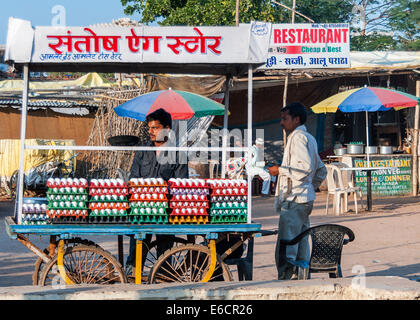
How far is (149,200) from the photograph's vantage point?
5297 millimetres

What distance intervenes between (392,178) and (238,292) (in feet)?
39.4

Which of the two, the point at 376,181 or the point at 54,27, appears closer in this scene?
the point at 54,27

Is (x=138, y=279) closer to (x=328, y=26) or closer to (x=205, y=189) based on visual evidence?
(x=205, y=189)

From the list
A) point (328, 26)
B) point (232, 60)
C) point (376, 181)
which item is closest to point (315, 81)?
point (328, 26)

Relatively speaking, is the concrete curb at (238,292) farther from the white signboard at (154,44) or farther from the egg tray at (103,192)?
the white signboard at (154,44)

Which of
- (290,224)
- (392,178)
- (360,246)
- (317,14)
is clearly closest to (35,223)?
(290,224)

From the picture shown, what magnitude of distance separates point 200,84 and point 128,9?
8.62m

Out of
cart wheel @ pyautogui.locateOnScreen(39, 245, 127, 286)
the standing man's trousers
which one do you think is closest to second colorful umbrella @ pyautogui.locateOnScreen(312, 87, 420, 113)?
the standing man's trousers

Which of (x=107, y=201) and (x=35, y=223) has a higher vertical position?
(x=107, y=201)

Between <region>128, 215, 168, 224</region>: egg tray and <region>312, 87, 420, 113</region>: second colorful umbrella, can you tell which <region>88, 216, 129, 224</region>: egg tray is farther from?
<region>312, 87, 420, 113</region>: second colorful umbrella

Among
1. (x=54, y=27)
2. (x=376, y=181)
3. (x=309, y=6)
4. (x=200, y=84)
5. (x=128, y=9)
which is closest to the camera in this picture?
(x=54, y=27)

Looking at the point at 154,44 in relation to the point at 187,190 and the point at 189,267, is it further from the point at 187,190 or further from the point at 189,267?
the point at 189,267

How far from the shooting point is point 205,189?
5383 mm
